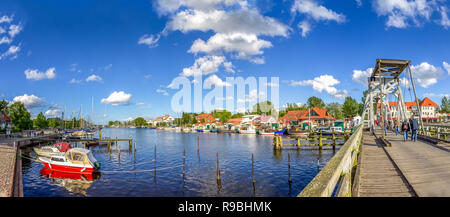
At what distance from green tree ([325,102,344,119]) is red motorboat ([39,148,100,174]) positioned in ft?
425

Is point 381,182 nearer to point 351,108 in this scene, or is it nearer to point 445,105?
point 351,108

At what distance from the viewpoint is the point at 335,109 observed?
136500mm

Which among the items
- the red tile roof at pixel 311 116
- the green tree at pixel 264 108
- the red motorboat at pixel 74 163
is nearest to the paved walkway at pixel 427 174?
the red motorboat at pixel 74 163

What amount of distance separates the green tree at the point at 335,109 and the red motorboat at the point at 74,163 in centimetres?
12945

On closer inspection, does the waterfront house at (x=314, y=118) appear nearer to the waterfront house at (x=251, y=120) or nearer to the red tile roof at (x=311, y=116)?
the red tile roof at (x=311, y=116)

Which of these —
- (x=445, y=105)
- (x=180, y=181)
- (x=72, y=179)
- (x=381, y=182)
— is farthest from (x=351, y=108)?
(x=381, y=182)

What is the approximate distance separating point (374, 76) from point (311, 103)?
4440 inches

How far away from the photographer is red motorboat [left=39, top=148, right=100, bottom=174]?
25.1 m

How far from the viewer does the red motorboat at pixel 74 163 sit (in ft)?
82.2
